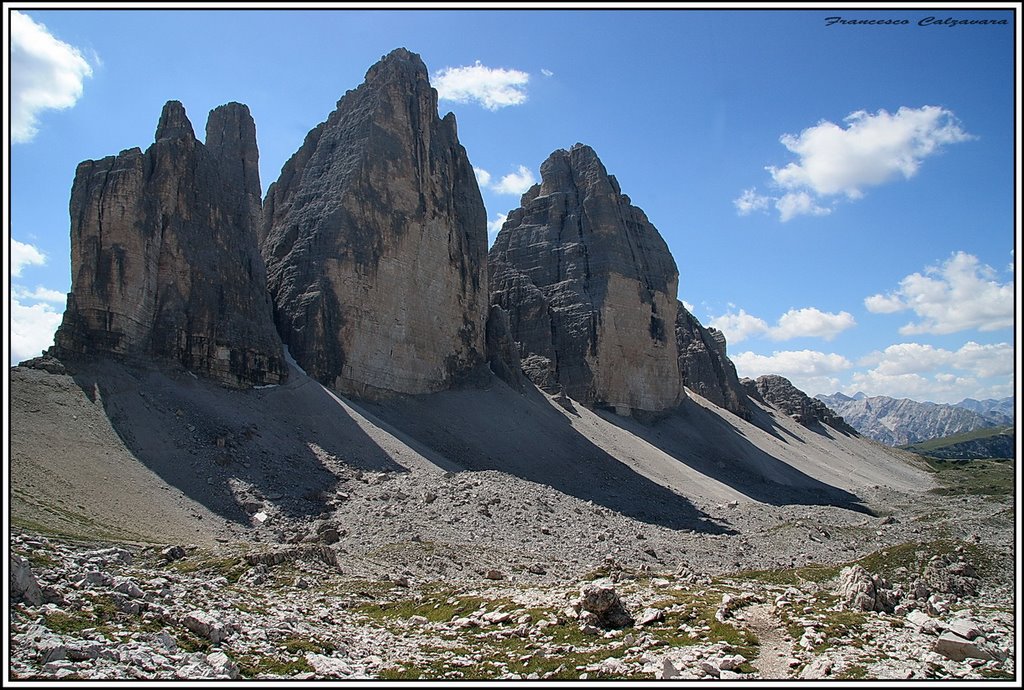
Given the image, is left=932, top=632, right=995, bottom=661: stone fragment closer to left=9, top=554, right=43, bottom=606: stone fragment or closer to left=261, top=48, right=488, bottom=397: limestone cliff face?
left=9, top=554, right=43, bottom=606: stone fragment

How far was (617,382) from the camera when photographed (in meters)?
89.1

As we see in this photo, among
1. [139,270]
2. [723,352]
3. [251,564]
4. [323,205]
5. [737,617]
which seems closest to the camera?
[737,617]

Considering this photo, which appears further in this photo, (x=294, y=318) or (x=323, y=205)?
(x=323, y=205)

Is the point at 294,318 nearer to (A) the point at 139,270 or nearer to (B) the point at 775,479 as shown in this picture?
(A) the point at 139,270

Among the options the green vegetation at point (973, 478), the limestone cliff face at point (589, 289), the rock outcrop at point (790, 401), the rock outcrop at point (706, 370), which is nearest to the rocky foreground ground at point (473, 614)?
the limestone cliff face at point (589, 289)

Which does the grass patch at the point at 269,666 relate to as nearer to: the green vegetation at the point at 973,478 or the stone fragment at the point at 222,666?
the stone fragment at the point at 222,666

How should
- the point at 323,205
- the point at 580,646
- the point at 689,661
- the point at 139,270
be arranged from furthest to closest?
the point at 323,205
the point at 139,270
the point at 580,646
the point at 689,661

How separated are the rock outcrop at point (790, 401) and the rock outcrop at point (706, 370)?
1900cm

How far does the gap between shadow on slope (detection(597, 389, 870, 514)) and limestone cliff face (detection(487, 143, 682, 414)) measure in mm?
3535

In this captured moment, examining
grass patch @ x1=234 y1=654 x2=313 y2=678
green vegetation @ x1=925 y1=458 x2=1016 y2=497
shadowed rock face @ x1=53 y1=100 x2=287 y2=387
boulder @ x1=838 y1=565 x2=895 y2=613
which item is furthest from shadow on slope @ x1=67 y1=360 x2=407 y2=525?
green vegetation @ x1=925 y1=458 x2=1016 y2=497

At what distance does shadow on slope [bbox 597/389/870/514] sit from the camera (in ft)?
239

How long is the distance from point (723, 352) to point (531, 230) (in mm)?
51893

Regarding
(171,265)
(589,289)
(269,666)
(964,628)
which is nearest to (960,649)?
(964,628)

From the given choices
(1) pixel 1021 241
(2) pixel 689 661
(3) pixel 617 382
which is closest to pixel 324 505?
(2) pixel 689 661
